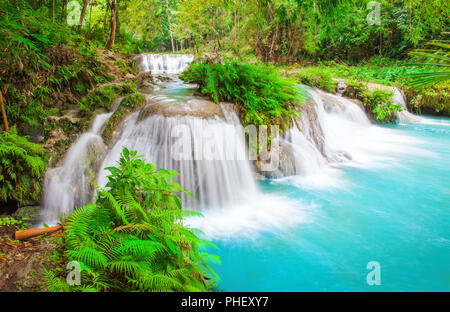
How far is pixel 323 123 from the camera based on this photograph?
29.3 ft

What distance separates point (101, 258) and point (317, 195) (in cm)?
476

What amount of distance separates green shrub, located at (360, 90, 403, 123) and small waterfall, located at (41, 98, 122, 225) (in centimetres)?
1133

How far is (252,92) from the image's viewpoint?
22.0 ft

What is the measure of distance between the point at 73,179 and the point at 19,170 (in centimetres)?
91

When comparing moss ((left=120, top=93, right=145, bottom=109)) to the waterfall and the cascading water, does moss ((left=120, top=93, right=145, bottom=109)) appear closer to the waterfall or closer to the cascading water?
the cascading water

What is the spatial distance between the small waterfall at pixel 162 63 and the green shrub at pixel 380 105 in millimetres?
10995

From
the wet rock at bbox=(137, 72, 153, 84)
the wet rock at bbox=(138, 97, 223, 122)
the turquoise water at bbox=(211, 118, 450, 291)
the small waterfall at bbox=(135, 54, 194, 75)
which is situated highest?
the small waterfall at bbox=(135, 54, 194, 75)

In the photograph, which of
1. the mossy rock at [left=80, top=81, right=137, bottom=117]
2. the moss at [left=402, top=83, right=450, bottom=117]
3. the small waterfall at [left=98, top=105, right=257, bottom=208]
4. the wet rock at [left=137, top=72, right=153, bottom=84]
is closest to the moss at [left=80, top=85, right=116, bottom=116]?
the mossy rock at [left=80, top=81, right=137, bottom=117]

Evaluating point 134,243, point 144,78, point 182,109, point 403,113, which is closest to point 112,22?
point 144,78

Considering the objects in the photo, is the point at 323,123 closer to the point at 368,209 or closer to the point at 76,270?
the point at 368,209

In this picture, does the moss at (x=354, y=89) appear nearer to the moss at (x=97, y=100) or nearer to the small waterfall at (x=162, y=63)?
the small waterfall at (x=162, y=63)

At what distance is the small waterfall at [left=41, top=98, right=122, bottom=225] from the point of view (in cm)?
479

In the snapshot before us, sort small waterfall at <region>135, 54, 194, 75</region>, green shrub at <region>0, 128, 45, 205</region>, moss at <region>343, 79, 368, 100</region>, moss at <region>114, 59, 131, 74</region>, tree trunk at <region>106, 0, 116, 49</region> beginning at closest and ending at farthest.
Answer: green shrub at <region>0, 128, 45, 205</region> → moss at <region>114, 59, 131, 74</region> → moss at <region>343, 79, 368, 100</region> → tree trunk at <region>106, 0, 116, 49</region> → small waterfall at <region>135, 54, 194, 75</region>
